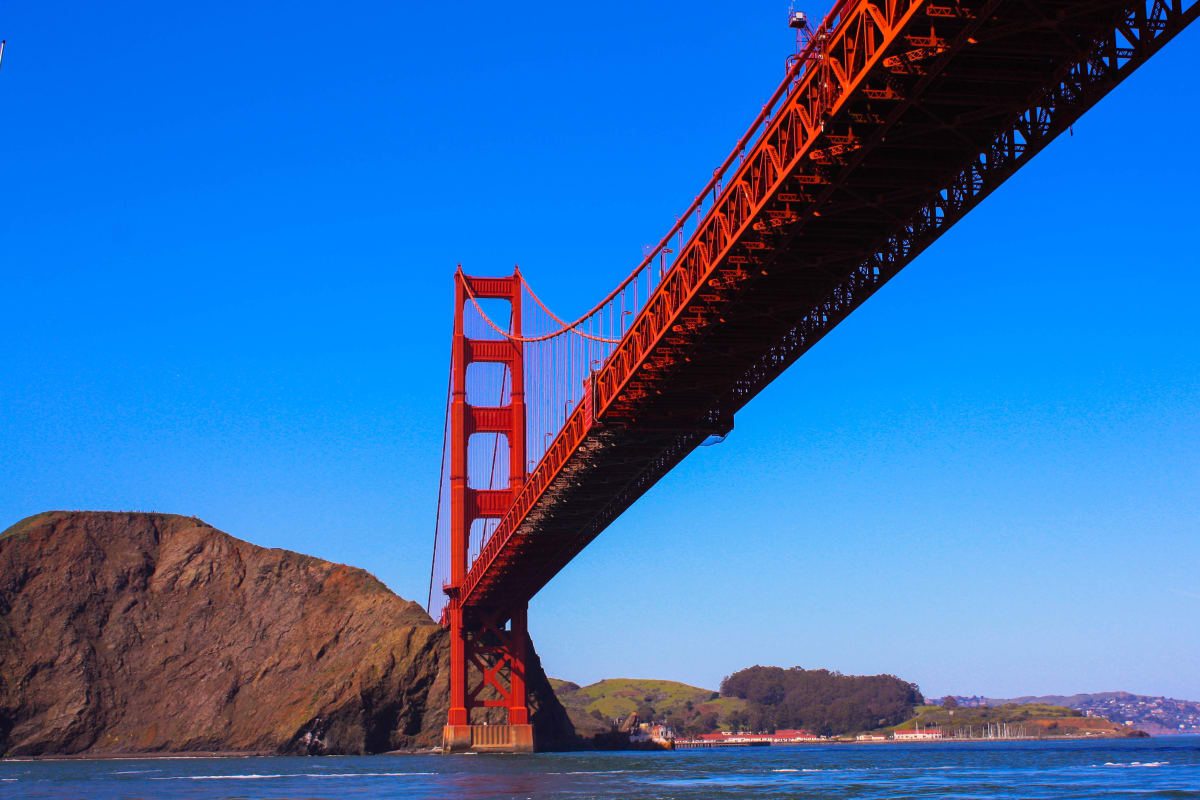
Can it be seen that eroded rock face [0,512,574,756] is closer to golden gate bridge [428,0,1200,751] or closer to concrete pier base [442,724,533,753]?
concrete pier base [442,724,533,753]

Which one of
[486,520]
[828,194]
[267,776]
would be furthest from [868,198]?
[486,520]

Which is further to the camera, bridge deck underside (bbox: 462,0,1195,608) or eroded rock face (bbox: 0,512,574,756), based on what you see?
eroded rock face (bbox: 0,512,574,756)

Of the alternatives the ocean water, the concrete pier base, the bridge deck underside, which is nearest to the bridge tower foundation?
the concrete pier base

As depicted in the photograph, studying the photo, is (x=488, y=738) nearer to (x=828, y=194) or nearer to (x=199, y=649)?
(x=199, y=649)

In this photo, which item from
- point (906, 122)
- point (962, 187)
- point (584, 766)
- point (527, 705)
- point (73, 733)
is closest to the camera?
point (906, 122)

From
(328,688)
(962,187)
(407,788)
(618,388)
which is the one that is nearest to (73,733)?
(328,688)

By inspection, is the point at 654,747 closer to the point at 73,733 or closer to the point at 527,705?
the point at 527,705

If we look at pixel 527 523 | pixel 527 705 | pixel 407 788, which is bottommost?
pixel 407 788

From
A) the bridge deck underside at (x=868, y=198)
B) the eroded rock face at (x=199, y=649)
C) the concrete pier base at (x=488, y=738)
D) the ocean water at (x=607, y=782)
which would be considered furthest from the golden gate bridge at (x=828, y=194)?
the eroded rock face at (x=199, y=649)
